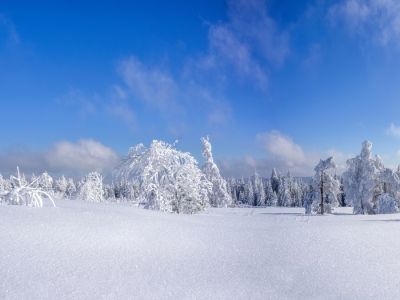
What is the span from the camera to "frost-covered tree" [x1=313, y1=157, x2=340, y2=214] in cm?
4434

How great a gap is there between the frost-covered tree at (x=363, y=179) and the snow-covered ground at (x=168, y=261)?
36.9 m

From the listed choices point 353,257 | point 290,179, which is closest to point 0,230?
point 353,257

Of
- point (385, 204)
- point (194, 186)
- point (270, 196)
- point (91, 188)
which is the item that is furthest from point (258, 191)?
point (194, 186)

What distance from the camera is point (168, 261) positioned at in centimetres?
759

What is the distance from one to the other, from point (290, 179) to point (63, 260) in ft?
374

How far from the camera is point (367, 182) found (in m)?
44.2

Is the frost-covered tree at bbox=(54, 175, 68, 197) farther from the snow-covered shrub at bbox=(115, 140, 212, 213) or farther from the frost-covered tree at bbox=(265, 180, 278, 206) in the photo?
the snow-covered shrub at bbox=(115, 140, 212, 213)

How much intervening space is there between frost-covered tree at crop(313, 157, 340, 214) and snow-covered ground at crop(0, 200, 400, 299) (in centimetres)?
3539

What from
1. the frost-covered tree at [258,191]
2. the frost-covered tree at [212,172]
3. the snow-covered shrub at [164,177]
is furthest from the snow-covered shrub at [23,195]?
the frost-covered tree at [258,191]

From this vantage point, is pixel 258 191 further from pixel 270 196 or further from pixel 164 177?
pixel 164 177

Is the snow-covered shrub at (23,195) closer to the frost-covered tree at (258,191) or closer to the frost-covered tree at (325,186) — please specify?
the frost-covered tree at (325,186)

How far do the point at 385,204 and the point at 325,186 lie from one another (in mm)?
6644

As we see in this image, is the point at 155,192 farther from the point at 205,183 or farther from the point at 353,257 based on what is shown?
the point at 353,257

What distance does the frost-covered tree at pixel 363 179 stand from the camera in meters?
44.1
